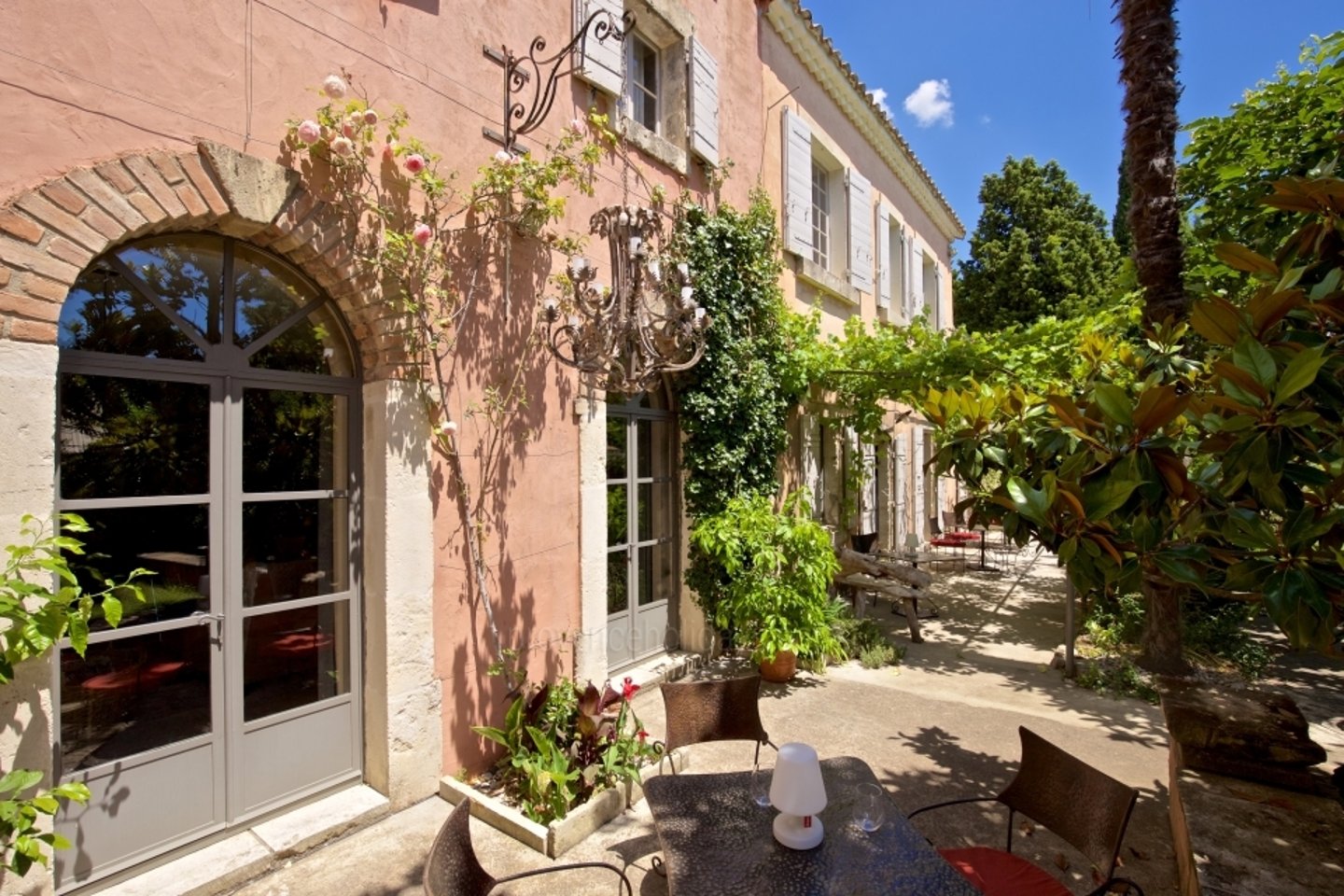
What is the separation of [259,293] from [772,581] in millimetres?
4012

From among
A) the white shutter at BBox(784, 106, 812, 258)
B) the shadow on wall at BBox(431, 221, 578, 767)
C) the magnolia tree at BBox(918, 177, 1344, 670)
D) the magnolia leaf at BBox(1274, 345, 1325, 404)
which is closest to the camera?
the magnolia leaf at BBox(1274, 345, 1325, 404)

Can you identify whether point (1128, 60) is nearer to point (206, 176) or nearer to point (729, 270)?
point (729, 270)

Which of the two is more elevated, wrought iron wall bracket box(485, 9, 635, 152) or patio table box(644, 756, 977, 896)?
wrought iron wall bracket box(485, 9, 635, 152)

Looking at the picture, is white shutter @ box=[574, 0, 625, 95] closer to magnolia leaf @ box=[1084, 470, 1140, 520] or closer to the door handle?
the door handle

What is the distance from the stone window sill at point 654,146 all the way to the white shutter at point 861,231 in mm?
3671

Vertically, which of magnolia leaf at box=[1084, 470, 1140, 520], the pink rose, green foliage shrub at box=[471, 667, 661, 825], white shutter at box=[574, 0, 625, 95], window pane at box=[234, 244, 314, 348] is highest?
white shutter at box=[574, 0, 625, 95]

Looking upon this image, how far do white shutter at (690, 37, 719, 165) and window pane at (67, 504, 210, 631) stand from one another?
190 inches

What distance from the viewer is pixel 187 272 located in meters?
2.91

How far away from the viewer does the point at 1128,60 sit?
15.6 ft

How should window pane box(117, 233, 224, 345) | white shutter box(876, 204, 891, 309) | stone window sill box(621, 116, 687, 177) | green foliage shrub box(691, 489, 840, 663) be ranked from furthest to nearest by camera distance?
white shutter box(876, 204, 891, 309), green foliage shrub box(691, 489, 840, 663), stone window sill box(621, 116, 687, 177), window pane box(117, 233, 224, 345)

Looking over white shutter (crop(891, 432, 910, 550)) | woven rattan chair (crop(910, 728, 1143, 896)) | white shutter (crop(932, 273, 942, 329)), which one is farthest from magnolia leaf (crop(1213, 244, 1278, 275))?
white shutter (crop(932, 273, 942, 329))

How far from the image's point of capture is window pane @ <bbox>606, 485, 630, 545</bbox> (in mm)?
5281

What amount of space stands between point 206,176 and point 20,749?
2.26 meters

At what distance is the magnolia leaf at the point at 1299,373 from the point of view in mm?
1453
